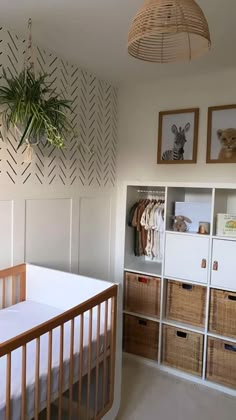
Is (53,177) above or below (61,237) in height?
above

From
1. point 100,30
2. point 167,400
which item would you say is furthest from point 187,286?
point 100,30

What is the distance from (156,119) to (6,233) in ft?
5.66

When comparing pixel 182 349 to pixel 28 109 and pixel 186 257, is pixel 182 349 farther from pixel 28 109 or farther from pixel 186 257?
pixel 28 109

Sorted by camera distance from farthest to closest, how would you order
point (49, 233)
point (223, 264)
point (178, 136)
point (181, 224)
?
point (178, 136), point (181, 224), point (49, 233), point (223, 264)

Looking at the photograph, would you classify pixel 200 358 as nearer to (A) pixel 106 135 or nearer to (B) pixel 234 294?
(B) pixel 234 294

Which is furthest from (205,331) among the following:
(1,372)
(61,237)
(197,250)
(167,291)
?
(1,372)

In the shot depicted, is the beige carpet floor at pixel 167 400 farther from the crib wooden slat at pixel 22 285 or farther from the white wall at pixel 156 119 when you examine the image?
the white wall at pixel 156 119

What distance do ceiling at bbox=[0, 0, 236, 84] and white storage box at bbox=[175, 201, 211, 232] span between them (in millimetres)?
1102

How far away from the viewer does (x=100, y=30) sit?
2.15 meters

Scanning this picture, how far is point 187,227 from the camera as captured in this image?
269cm

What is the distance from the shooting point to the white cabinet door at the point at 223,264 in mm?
2402

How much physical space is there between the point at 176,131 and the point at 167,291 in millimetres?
1387

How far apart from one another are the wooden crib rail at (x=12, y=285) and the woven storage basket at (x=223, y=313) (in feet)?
4.54

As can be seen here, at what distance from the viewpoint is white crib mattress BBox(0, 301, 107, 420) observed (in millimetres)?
1385
